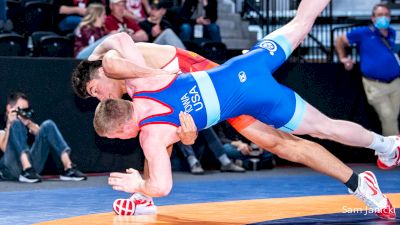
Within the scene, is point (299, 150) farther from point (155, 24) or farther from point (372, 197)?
point (155, 24)

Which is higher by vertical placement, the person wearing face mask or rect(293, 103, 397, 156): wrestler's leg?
rect(293, 103, 397, 156): wrestler's leg

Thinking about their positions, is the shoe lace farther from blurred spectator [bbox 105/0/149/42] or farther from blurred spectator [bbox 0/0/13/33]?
blurred spectator [bbox 0/0/13/33]

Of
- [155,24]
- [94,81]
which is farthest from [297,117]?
[155,24]

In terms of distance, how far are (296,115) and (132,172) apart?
1.09 m

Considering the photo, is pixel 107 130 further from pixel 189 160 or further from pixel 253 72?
pixel 189 160

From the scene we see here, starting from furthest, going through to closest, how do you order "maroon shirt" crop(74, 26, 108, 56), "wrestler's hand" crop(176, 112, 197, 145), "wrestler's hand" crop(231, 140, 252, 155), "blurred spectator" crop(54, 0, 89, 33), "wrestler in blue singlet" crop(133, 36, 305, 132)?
"blurred spectator" crop(54, 0, 89, 33)
"wrestler's hand" crop(231, 140, 252, 155)
"maroon shirt" crop(74, 26, 108, 56)
"wrestler in blue singlet" crop(133, 36, 305, 132)
"wrestler's hand" crop(176, 112, 197, 145)

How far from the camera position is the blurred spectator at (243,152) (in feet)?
34.7

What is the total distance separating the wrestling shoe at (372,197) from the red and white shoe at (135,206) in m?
1.38

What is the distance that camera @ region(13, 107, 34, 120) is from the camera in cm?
916

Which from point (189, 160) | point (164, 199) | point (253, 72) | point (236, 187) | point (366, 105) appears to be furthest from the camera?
point (366, 105)

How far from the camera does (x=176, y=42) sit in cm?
1035

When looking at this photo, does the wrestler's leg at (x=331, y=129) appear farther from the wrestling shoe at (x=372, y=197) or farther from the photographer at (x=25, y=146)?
the photographer at (x=25, y=146)

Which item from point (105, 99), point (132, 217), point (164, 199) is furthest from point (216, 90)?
point (164, 199)

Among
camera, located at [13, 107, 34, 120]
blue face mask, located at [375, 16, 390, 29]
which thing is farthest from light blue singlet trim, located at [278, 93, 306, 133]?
blue face mask, located at [375, 16, 390, 29]
